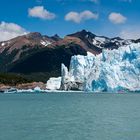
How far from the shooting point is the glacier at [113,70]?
96188mm

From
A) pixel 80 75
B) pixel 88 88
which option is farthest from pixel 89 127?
pixel 80 75

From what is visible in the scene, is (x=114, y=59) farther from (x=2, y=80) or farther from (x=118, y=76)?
(x=2, y=80)

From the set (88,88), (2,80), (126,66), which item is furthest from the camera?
(2,80)

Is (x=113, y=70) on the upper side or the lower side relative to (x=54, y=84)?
upper

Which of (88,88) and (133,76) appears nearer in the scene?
(133,76)

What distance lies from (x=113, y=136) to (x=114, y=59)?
251ft

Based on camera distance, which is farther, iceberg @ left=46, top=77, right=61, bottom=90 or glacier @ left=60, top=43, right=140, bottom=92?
iceberg @ left=46, top=77, right=61, bottom=90

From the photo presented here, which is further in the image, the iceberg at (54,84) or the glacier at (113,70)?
the iceberg at (54,84)

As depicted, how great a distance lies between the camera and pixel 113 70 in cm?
9694

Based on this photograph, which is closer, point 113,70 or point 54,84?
point 113,70

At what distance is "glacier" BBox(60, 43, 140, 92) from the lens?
316 ft

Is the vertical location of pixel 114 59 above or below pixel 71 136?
above

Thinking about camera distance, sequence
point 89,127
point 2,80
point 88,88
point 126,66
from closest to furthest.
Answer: point 89,127 → point 126,66 → point 88,88 → point 2,80

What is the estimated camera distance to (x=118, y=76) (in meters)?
97.9
